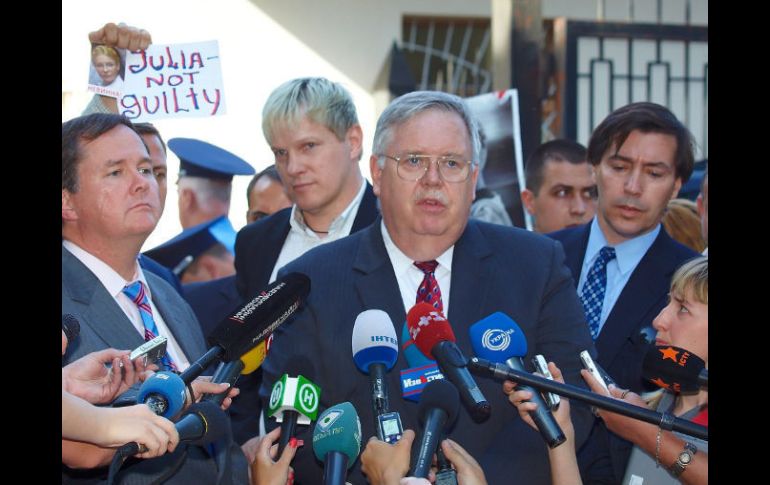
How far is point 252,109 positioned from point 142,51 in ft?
20.8

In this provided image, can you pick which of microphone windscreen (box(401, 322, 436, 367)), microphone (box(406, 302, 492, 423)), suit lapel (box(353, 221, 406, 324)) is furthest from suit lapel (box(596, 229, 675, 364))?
microphone (box(406, 302, 492, 423))

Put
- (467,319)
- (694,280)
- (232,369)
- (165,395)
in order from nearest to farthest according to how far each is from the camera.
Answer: (165,395) < (232,369) < (467,319) < (694,280)

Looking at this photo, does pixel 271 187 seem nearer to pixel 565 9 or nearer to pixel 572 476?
pixel 572 476

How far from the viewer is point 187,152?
5906 mm

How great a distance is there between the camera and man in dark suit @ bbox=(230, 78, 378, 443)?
4414 mm

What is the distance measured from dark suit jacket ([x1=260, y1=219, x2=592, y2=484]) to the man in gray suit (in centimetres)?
41

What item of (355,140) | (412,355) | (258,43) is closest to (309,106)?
(355,140)

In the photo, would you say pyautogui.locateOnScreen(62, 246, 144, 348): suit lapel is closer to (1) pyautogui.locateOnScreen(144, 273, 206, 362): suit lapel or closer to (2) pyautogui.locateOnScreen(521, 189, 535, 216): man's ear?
(1) pyautogui.locateOnScreen(144, 273, 206, 362): suit lapel

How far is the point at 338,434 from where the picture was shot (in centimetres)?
255

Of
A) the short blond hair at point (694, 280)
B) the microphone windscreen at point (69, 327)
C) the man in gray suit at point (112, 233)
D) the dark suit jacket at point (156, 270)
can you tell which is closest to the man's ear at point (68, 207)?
the man in gray suit at point (112, 233)

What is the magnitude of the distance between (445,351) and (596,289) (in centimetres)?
166

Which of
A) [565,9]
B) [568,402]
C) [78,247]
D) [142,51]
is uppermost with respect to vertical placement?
[565,9]

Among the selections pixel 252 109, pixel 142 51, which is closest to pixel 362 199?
pixel 142 51

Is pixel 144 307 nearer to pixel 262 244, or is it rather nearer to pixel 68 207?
pixel 68 207
